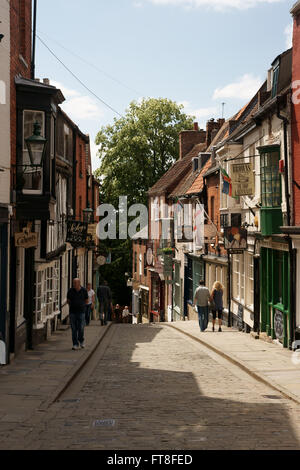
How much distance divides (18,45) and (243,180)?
821 cm

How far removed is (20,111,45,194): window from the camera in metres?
16.1

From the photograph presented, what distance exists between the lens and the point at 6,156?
15.1 metres

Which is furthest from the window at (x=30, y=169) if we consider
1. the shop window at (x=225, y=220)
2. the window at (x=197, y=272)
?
the window at (x=197, y=272)

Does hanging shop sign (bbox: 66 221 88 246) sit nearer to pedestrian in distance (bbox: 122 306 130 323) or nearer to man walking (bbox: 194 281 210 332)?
man walking (bbox: 194 281 210 332)

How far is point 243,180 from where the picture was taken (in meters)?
21.2

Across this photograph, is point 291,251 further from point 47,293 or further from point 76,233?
point 76,233

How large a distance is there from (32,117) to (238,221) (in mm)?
10726

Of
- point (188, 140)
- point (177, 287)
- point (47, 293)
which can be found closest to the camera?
point (47, 293)

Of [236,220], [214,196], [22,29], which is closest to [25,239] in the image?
[22,29]

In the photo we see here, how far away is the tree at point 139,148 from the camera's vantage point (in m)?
52.0

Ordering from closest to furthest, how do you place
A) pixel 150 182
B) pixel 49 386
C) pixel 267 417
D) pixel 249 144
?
pixel 267 417
pixel 49 386
pixel 249 144
pixel 150 182

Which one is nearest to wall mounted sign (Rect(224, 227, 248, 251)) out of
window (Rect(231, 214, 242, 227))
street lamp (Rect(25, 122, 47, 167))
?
window (Rect(231, 214, 242, 227))

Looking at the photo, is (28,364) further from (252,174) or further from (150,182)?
(150,182)
